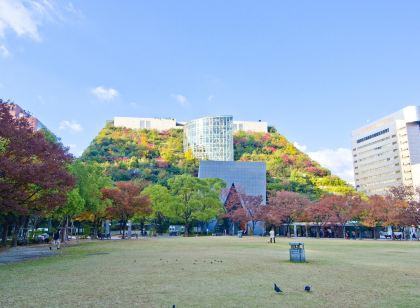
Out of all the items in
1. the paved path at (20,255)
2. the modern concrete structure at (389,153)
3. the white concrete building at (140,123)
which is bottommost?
the paved path at (20,255)

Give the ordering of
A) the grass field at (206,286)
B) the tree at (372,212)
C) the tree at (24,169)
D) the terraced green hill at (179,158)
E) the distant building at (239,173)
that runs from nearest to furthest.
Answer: the grass field at (206,286) → the tree at (24,169) → the tree at (372,212) → the terraced green hill at (179,158) → the distant building at (239,173)

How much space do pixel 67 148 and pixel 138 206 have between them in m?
20.3

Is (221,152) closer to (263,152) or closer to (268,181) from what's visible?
(263,152)

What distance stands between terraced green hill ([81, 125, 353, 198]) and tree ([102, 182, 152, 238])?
117 feet

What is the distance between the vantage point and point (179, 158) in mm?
106062

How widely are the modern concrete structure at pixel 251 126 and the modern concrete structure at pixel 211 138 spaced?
16.8 meters

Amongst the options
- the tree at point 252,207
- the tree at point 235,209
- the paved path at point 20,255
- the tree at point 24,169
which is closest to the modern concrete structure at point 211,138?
the tree at point 235,209

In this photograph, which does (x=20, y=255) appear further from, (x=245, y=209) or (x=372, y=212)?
(x=245, y=209)

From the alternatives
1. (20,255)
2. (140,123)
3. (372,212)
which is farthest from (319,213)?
(140,123)

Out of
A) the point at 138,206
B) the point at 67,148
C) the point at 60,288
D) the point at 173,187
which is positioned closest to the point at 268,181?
the point at 173,187

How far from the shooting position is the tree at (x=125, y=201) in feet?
139

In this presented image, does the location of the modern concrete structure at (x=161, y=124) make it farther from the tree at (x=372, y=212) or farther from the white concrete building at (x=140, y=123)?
the tree at (x=372, y=212)

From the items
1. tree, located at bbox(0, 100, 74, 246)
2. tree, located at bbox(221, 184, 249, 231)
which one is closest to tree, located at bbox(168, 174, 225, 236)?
tree, located at bbox(221, 184, 249, 231)

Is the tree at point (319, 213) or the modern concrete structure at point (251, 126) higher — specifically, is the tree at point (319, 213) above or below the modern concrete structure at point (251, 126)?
below
